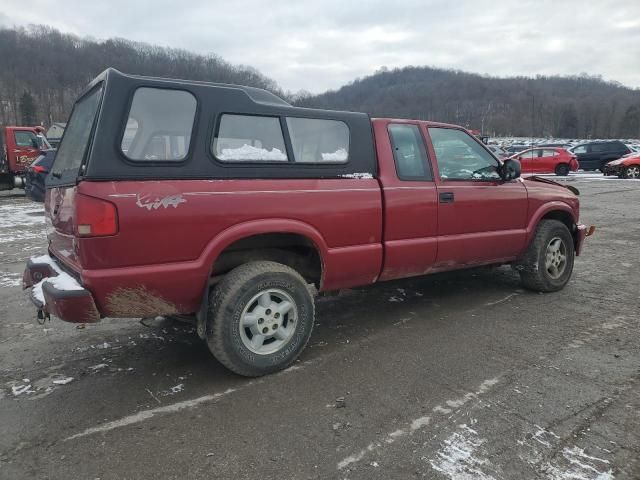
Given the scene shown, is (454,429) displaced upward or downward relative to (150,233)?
downward

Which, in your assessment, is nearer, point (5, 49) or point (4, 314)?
point (4, 314)

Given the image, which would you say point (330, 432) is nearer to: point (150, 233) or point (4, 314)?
point (150, 233)

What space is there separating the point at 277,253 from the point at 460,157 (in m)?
2.09

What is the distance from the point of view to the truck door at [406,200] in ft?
12.5

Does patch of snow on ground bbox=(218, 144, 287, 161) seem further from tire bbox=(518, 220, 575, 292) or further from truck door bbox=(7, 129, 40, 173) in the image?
truck door bbox=(7, 129, 40, 173)

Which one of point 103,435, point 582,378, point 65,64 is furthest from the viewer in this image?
point 65,64

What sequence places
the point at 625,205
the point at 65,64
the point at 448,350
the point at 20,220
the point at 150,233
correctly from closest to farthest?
the point at 150,233, the point at 448,350, the point at 20,220, the point at 625,205, the point at 65,64

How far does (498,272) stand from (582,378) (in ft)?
9.42

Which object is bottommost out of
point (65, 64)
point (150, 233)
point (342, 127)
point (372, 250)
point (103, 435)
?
point (103, 435)

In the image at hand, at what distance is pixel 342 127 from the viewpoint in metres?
3.68

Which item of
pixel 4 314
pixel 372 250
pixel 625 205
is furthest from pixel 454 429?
pixel 625 205

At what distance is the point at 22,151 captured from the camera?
52.5 feet

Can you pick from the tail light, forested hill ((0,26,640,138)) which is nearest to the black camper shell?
the tail light

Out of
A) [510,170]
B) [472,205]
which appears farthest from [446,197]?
[510,170]
